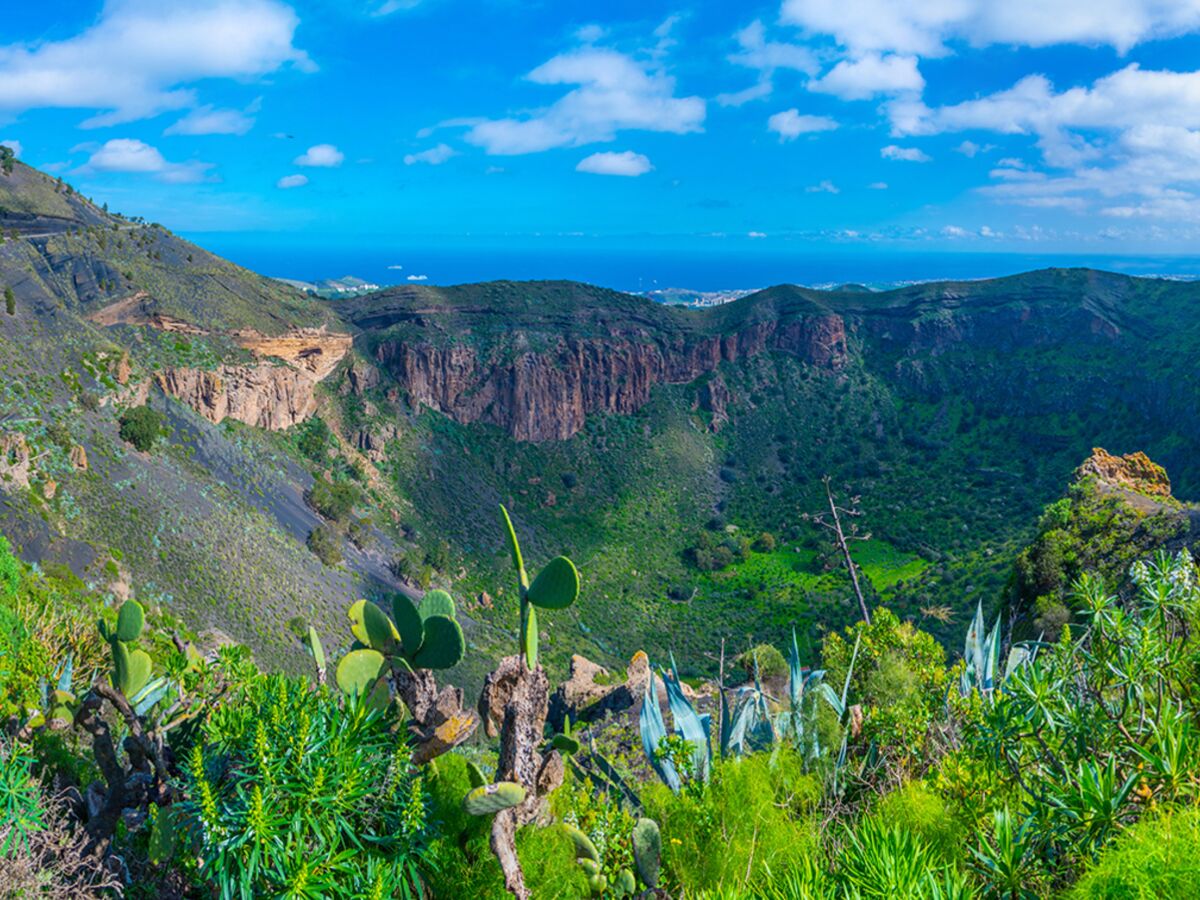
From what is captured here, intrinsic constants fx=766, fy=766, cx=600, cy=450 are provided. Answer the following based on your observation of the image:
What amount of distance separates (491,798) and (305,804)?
136 centimetres

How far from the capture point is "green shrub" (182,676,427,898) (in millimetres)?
5309

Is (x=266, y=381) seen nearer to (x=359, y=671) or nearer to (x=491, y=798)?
(x=359, y=671)

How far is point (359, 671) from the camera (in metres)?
6.69

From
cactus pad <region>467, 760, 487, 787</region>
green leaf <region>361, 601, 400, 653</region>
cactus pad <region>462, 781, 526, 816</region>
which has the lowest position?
cactus pad <region>467, 760, 487, 787</region>

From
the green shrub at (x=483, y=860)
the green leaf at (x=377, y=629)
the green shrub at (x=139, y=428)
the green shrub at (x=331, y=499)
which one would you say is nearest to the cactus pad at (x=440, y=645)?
the green leaf at (x=377, y=629)

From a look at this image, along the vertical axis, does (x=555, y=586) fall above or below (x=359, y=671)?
above

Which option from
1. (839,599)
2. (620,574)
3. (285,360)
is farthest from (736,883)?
(285,360)

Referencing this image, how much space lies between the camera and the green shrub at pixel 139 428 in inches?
1214

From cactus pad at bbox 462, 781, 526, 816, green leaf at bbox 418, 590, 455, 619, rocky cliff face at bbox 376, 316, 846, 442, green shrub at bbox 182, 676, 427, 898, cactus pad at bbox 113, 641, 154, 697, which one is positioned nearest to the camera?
green shrub at bbox 182, 676, 427, 898

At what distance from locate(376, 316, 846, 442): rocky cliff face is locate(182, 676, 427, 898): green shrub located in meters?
46.2

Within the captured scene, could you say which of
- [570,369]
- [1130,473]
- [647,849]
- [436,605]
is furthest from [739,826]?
[570,369]

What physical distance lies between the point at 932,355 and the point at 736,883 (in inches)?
2428

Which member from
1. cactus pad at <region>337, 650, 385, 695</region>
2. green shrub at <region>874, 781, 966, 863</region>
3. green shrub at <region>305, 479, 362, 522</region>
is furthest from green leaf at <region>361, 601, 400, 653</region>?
green shrub at <region>305, 479, 362, 522</region>

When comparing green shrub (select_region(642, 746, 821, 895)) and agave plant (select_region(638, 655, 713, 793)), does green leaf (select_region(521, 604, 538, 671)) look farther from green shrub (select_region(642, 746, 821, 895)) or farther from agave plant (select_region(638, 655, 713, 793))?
agave plant (select_region(638, 655, 713, 793))
